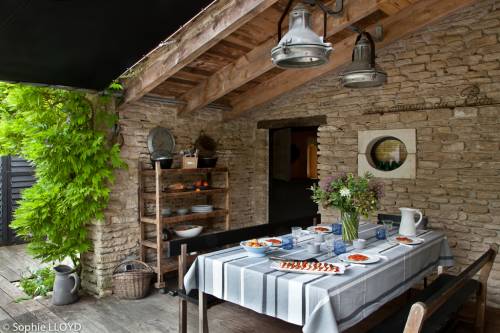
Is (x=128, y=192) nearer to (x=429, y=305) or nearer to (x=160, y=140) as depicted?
(x=160, y=140)

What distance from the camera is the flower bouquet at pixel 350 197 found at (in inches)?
116

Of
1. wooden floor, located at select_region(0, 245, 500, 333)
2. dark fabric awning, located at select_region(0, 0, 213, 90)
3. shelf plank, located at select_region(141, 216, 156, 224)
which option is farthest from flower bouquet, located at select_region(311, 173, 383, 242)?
shelf plank, located at select_region(141, 216, 156, 224)

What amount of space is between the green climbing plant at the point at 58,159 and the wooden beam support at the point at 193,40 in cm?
34

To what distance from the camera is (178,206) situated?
16.7 feet

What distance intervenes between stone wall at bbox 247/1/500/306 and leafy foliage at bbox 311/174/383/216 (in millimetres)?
1584

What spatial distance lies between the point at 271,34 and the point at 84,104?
7.34 feet

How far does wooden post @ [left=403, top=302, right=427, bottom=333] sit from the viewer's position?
1.73 meters

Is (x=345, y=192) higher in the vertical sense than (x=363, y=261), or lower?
higher

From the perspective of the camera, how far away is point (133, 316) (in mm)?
3582

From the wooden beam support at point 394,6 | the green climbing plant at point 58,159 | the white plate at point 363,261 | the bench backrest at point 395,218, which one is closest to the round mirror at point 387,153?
the bench backrest at point 395,218

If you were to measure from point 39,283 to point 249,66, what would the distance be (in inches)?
139

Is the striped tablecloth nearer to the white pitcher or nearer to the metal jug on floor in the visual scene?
the white pitcher

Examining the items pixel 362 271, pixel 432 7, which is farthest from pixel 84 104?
pixel 432 7

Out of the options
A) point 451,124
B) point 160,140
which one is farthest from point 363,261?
point 160,140
